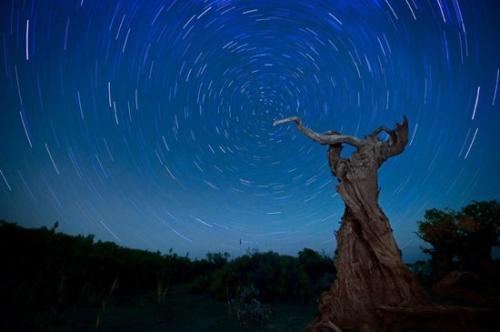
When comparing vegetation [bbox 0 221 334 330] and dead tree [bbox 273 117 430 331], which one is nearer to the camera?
dead tree [bbox 273 117 430 331]

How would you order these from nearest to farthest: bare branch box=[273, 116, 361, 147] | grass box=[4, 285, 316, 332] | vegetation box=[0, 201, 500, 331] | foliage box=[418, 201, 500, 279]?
bare branch box=[273, 116, 361, 147] → grass box=[4, 285, 316, 332] → vegetation box=[0, 201, 500, 331] → foliage box=[418, 201, 500, 279]

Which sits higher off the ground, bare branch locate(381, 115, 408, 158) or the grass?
bare branch locate(381, 115, 408, 158)

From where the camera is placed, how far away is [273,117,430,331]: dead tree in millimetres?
4840

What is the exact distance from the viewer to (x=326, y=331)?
5.41m

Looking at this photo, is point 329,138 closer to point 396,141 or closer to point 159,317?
point 396,141

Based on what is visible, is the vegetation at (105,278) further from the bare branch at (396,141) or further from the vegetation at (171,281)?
the bare branch at (396,141)

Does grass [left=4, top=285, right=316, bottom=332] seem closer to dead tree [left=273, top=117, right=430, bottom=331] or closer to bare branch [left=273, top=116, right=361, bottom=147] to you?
dead tree [left=273, top=117, right=430, bottom=331]

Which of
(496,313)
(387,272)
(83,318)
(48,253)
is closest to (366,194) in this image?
(387,272)

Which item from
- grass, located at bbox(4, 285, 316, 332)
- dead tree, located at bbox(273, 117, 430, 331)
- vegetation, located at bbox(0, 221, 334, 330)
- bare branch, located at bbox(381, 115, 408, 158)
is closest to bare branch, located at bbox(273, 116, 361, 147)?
dead tree, located at bbox(273, 117, 430, 331)

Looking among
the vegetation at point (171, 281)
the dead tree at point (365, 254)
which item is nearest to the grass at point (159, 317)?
the vegetation at point (171, 281)

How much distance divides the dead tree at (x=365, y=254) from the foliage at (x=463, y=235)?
40.2 ft

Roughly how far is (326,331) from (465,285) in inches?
101

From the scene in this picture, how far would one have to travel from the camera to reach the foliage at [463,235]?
1478cm

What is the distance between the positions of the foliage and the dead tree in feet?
40.2
